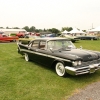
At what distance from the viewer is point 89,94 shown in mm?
4219

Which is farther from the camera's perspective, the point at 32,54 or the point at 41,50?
the point at 32,54

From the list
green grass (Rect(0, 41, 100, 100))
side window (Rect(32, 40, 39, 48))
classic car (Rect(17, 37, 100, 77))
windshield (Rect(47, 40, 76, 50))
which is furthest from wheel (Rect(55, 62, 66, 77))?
side window (Rect(32, 40, 39, 48))

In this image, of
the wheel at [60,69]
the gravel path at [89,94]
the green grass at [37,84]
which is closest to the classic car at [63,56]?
the wheel at [60,69]

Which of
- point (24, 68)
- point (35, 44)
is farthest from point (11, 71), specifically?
point (35, 44)

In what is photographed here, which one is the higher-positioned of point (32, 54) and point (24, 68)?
point (32, 54)

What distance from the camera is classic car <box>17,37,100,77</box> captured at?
16.9ft

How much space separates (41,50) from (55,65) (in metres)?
1.04

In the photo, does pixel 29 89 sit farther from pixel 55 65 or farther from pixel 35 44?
pixel 35 44

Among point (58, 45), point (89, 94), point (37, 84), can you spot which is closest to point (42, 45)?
point (58, 45)

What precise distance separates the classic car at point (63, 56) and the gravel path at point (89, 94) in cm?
64

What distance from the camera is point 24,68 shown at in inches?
269

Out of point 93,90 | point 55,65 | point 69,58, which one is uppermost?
point 69,58

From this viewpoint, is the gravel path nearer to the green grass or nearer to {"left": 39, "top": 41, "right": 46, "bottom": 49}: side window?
the green grass

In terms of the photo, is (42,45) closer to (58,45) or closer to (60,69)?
(58,45)
